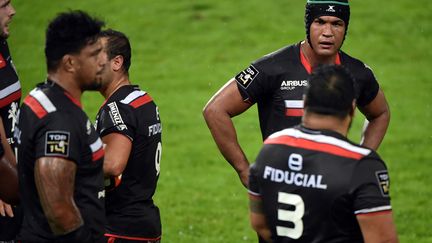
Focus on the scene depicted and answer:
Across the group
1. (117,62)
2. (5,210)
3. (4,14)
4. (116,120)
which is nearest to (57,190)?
(5,210)

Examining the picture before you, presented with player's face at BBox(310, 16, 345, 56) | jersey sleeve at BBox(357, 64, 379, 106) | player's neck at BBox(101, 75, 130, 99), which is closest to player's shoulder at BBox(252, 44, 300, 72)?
player's face at BBox(310, 16, 345, 56)

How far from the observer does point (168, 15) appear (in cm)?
2391

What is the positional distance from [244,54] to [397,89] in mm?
4186

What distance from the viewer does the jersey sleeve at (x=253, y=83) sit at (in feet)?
22.6

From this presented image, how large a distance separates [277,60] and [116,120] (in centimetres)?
139

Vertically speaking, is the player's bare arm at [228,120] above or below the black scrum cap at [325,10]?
below

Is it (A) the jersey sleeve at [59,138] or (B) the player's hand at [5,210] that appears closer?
(A) the jersey sleeve at [59,138]

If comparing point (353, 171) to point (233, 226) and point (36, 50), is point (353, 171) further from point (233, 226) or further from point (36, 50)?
point (36, 50)

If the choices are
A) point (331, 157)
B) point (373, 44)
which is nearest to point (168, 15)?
point (373, 44)

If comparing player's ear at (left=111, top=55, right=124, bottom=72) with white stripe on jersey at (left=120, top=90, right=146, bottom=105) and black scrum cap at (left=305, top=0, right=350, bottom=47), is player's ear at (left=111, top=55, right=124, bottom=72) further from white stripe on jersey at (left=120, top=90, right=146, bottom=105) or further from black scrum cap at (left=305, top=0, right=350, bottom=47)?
black scrum cap at (left=305, top=0, right=350, bottom=47)

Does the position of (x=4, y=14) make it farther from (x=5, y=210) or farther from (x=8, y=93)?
(x=5, y=210)

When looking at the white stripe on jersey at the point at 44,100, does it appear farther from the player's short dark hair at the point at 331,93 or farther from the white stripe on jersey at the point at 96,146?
the player's short dark hair at the point at 331,93

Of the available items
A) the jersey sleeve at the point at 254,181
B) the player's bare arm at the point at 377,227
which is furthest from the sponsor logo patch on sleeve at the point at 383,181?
the jersey sleeve at the point at 254,181

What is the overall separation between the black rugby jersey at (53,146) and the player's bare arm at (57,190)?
51mm
